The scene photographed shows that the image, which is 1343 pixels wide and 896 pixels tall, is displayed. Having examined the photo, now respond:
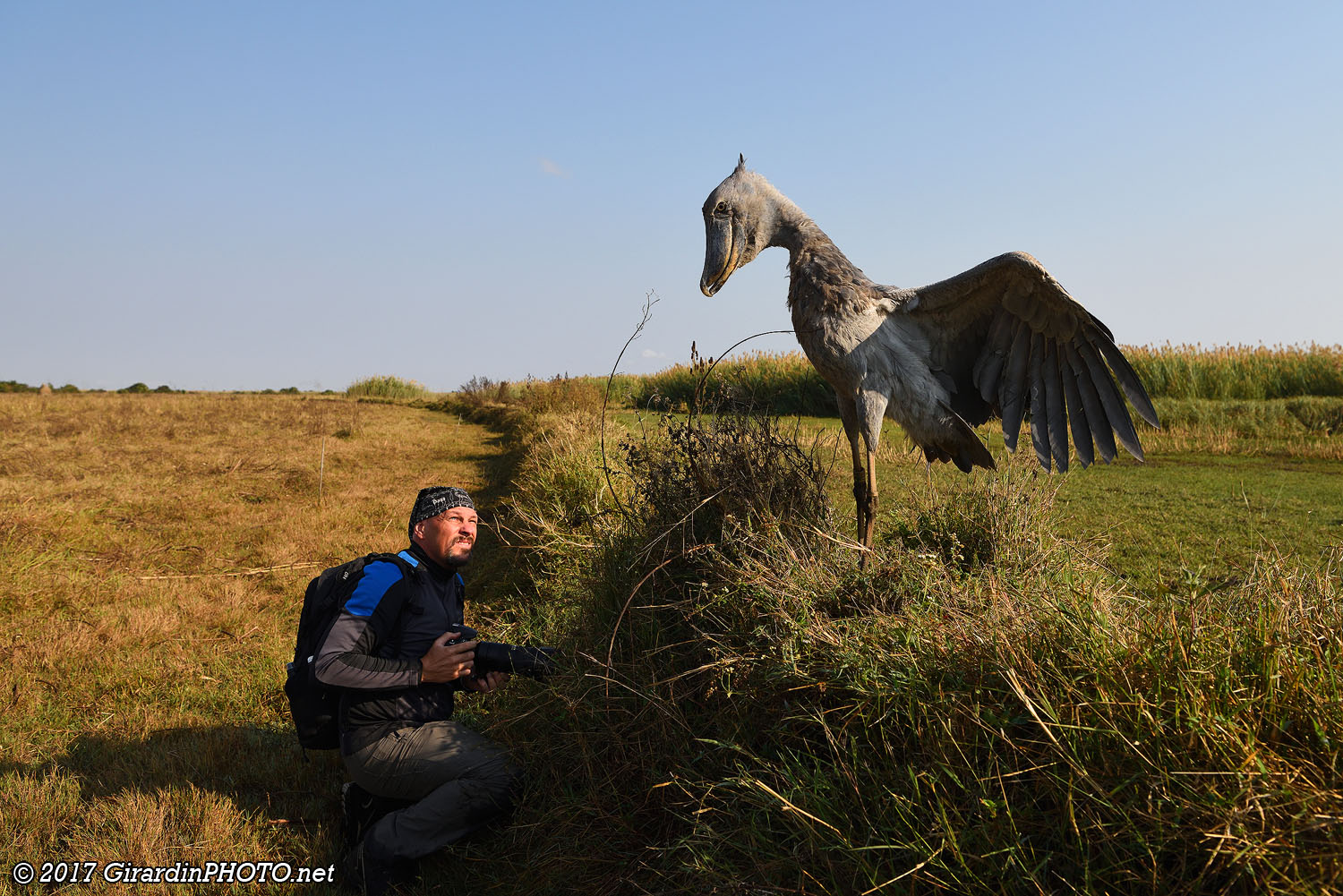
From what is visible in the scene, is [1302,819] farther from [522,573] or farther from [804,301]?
[522,573]

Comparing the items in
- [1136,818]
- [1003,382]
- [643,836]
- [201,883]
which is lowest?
[201,883]

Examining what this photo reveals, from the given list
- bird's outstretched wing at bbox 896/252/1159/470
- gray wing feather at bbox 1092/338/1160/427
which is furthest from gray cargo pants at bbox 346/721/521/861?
gray wing feather at bbox 1092/338/1160/427

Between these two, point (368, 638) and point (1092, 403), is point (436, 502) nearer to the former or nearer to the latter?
point (368, 638)

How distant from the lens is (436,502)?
11.7 feet

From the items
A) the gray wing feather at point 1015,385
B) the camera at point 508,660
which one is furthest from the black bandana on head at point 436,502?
the gray wing feather at point 1015,385

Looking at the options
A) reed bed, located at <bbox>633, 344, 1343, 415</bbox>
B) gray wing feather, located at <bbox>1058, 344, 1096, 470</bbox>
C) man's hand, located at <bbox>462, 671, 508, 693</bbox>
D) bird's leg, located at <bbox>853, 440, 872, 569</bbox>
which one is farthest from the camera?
reed bed, located at <bbox>633, 344, 1343, 415</bbox>

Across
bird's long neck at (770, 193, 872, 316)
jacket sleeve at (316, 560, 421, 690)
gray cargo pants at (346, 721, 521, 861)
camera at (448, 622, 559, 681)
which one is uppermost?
bird's long neck at (770, 193, 872, 316)

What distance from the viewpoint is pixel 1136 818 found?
1821mm

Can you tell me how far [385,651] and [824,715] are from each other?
6.49 ft

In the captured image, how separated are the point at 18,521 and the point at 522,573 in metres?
5.60

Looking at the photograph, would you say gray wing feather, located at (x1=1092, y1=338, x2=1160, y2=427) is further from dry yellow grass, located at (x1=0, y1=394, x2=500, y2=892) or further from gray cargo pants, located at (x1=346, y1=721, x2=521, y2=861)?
dry yellow grass, located at (x1=0, y1=394, x2=500, y2=892)

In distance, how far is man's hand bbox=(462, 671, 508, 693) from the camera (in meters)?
3.51

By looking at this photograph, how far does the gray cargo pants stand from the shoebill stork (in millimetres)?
2025

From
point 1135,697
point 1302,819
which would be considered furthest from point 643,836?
point 1302,819
